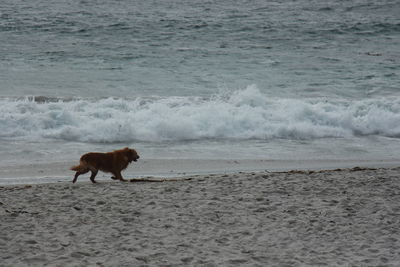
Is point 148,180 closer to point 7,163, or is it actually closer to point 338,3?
point 7,163

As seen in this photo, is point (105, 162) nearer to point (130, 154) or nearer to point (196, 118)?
point (130, 154)

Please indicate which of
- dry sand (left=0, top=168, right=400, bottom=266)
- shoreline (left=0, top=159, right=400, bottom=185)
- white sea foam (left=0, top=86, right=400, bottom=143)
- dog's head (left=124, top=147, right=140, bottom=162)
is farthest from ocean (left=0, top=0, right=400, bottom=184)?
dry sand (left=0, top=168, right=400, bottom=266)

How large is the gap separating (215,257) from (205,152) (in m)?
5.43

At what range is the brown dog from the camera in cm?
830

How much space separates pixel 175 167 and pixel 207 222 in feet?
10.6

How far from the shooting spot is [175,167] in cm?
990

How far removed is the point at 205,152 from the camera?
11.2m

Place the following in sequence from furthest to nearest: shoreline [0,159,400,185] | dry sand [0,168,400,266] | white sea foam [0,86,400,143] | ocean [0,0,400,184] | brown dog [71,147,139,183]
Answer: white sea foam [0,86,400,143]
ocean [0,0,400,184]
shoreline [0,159,400,185]
brown dog [71,147,139,183]
dry sand [0,168,400,266]

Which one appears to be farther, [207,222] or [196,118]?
[196,118]

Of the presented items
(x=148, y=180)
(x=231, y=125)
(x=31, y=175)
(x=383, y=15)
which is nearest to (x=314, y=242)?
(x=148, y=180)

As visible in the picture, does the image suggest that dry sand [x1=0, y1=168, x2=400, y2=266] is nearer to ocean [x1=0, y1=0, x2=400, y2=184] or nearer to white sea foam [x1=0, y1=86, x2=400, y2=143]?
ocean [x1=0, y1=0, x2=400, y2=184]

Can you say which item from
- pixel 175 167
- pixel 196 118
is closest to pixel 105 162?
pixel 175 167

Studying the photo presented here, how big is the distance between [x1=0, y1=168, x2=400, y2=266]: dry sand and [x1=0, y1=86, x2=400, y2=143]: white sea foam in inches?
154

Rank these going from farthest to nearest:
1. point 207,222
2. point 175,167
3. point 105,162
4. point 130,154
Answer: point 175,167
point 130,154
point 105,162
point 207,222
